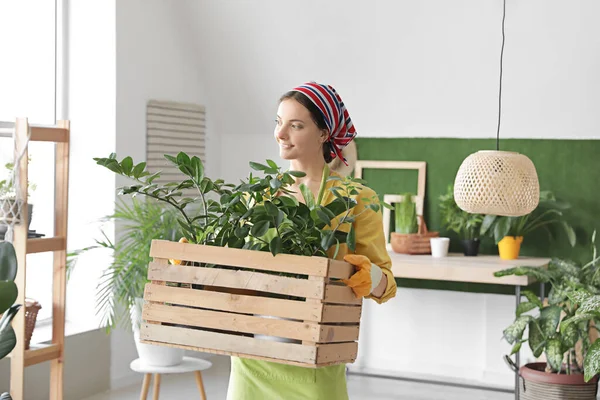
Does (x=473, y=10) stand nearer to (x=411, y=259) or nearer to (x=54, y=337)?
(x=411, y=259)

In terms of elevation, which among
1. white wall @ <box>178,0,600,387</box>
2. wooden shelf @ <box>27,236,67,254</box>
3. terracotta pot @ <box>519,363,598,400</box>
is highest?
white wall @ <box>178,0,600,387</box>

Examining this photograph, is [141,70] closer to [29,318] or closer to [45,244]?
[45,244]

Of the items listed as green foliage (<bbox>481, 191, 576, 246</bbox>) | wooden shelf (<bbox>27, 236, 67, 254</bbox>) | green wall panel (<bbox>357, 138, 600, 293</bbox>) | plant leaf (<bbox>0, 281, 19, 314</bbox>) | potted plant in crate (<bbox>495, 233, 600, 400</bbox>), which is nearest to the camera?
plant leaf (<bbox>0, 281, 19, 314</bbox>)

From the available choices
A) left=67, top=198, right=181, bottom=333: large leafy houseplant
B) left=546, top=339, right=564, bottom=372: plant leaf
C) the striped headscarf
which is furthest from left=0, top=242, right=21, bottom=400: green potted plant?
left=546, top=339, right=564, bottom=372: plant leaf

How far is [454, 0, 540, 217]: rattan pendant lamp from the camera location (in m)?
4.79

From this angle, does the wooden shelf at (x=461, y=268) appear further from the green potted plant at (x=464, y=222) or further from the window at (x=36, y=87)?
the window at (x=36, y=87)

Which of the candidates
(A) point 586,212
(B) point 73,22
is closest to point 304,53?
(B) point 73,22

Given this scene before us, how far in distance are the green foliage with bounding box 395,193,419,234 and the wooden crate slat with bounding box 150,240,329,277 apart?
151 inches

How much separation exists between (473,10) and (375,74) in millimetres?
799

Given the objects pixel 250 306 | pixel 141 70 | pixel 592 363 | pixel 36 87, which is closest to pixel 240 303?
pixel 250 306

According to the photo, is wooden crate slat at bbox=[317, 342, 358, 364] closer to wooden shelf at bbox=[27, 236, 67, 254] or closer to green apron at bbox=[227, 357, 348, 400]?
green apron at bbox=[227, 357, 348, 400]

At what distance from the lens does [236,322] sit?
78.2 inches

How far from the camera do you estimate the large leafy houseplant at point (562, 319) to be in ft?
14.7

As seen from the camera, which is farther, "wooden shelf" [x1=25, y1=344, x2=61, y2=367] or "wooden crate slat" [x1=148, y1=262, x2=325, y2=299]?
"wooden shelf" [x1=25, y1=344, x2=61, y2=367]
